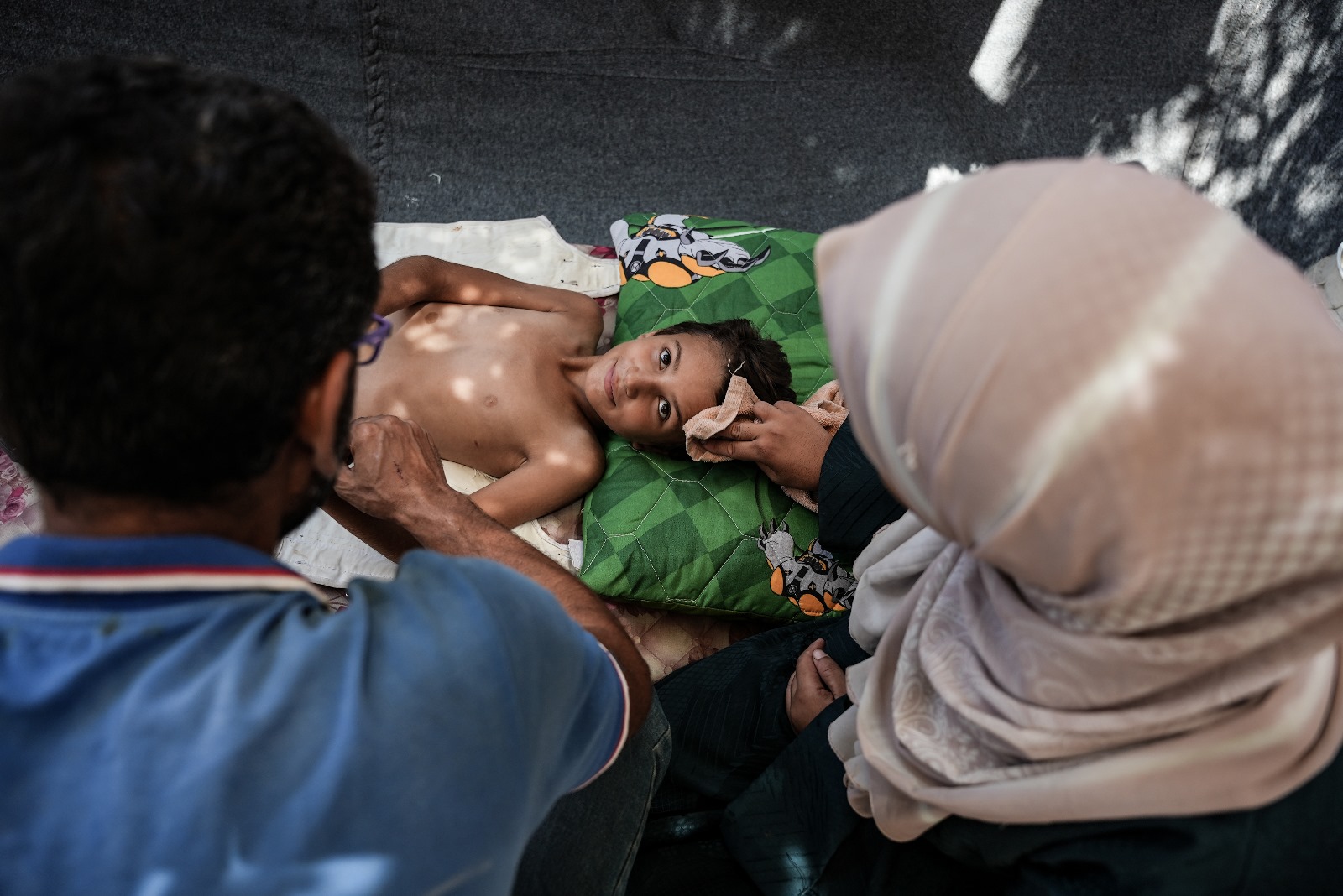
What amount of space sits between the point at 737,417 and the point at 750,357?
22 cm

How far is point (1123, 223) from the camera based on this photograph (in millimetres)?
754

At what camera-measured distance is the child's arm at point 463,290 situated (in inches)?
86.5

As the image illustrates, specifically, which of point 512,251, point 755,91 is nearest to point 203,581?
point 512,251

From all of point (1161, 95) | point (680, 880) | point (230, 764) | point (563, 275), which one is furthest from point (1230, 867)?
point (1161, 95)

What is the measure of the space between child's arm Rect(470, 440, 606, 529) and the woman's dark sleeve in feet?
1.84

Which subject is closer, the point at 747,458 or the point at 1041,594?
the point at 1041,594

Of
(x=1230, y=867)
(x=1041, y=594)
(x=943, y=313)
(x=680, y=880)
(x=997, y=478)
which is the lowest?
(x=680, y=880)

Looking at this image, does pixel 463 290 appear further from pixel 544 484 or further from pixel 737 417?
pixel 737 417

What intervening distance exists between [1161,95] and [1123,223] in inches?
91.6

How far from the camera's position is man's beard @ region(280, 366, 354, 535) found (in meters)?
0.92

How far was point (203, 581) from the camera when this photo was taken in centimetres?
78

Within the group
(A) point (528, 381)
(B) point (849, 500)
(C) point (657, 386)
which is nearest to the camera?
(B) point (849, 500)

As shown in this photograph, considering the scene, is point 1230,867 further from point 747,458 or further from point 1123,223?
point 747,458

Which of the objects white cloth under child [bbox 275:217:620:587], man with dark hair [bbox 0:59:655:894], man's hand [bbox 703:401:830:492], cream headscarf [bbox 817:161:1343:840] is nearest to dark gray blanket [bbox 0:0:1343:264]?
white cloth under child [bbox 275:217:620:587]
